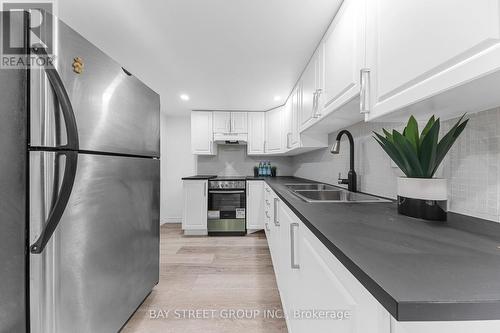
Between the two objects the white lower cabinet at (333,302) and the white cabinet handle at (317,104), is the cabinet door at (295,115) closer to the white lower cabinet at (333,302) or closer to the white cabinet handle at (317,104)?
the white cabinet handle at (317,104)

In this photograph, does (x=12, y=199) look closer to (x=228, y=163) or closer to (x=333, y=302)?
(x=333, y=302)

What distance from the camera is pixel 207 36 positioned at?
1.65 meters

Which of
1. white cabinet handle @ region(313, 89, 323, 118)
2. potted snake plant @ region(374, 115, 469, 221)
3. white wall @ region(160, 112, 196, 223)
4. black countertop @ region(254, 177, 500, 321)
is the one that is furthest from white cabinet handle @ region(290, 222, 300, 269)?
white wall @ region(160, 112, 196, 223)

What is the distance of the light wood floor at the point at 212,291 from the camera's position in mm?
1451

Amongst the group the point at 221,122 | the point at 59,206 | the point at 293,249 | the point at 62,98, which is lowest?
the point at 293,249

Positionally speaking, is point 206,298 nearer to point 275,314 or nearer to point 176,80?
point 275,314

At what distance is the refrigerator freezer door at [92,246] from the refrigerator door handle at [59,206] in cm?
3

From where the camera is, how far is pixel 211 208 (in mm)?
3373

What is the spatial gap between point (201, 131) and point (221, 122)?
1.27 feet

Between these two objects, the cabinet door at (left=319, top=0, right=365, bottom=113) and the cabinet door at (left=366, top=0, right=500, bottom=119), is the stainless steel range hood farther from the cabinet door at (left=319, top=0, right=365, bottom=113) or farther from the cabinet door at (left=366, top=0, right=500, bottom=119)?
the cabinet door at (left=366, top=0, right=500, bottom=119)

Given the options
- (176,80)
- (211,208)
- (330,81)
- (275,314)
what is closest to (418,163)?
(330,81)

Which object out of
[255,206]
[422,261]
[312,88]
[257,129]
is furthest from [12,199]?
[257,129]

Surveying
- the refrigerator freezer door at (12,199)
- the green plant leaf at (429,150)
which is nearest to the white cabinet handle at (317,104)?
the green plant leaf at (429,150)

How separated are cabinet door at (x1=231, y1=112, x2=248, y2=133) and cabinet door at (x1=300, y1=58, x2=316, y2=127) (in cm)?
160
